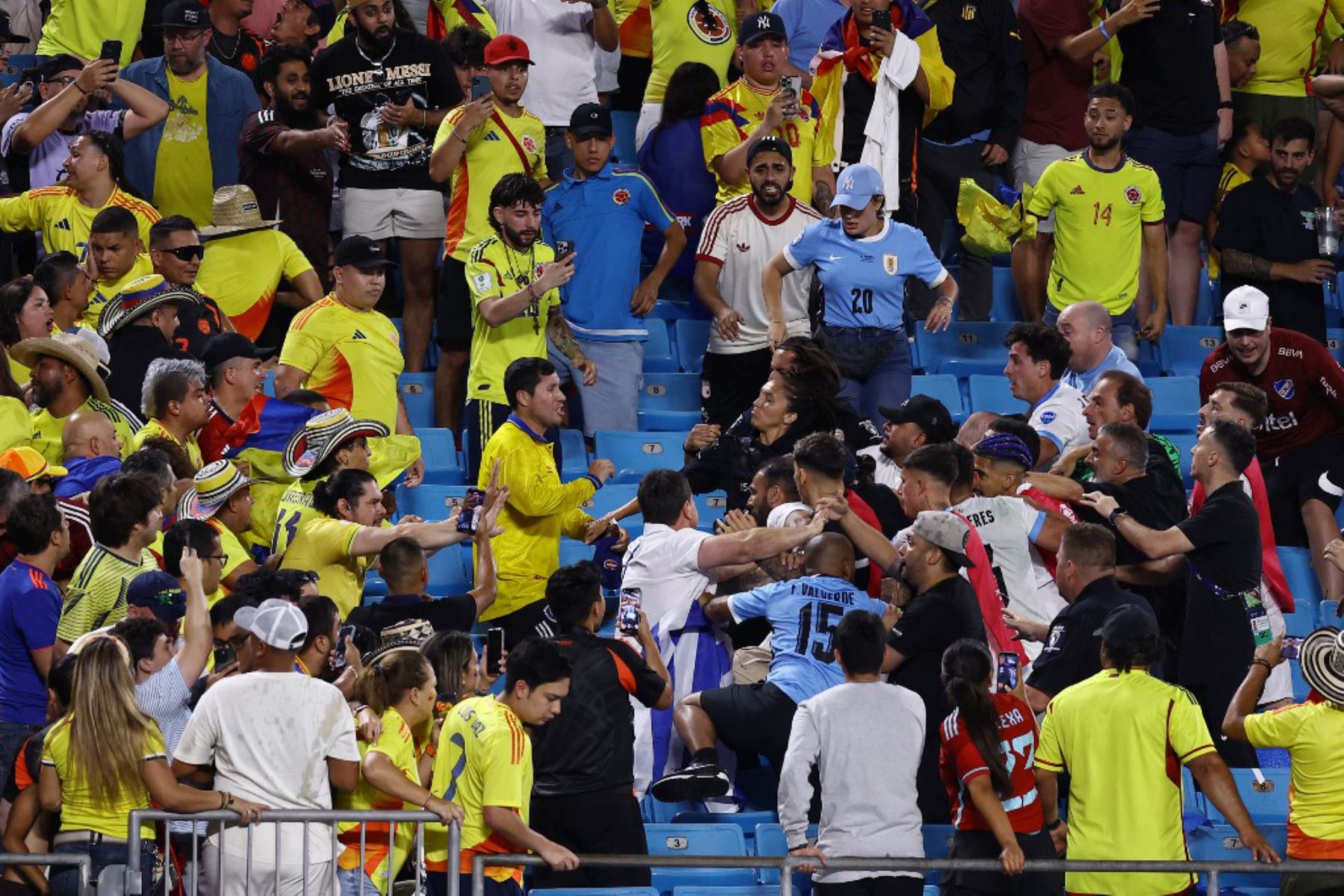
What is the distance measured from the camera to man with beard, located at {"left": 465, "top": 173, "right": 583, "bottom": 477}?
10.4 metres

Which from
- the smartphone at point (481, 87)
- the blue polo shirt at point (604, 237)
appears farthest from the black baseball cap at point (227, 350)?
the smartphone at point (481, 87)

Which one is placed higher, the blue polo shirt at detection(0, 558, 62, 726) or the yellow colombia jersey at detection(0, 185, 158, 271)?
the yellow colombia jersey at detection(0, 185, 158, 271)

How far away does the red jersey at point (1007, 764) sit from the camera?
25.1 feet

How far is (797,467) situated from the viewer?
8930 millimetres

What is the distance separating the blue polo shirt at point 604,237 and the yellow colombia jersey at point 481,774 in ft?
12.3

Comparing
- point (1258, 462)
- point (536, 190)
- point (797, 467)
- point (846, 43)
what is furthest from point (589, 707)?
point (846, 43)

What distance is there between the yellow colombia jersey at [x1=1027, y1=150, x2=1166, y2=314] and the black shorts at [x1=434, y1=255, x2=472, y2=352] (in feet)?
10.1

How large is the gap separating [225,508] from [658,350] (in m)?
3.59

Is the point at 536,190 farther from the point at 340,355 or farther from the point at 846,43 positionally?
the point at 846,43

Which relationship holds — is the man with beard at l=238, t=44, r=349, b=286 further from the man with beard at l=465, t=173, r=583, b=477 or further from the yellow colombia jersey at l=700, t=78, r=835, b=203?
the yellow colombia jersey at l=700, t=78, r=835, b=203

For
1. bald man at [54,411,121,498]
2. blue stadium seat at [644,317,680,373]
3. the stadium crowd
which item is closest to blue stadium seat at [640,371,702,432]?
the stadium crowd

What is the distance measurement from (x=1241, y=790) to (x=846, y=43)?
16.4ft

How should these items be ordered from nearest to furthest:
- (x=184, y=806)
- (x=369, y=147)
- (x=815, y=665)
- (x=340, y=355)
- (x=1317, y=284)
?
(x=184, y=806) < (x=815, y=665) < (x=340, y=355) < (x=369, y=147) < (x=1317, y=284)

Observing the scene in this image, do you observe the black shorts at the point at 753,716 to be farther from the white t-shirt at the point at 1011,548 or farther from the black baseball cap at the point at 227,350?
the black baseball cap at the point at 227,350
